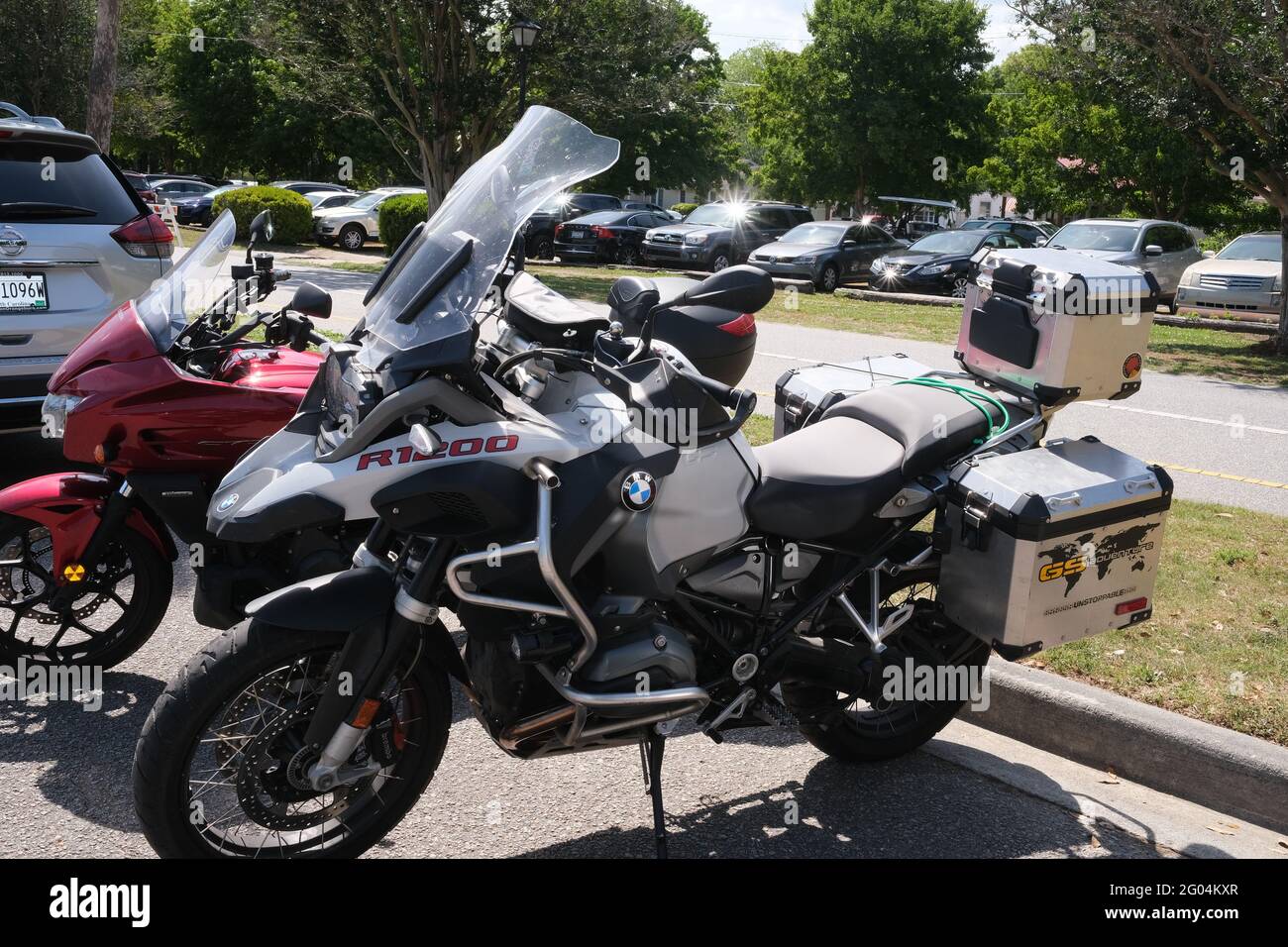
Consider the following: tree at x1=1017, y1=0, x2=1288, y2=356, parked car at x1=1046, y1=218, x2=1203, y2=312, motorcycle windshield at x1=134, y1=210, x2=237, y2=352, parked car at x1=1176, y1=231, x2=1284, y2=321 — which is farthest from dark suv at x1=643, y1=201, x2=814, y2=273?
motorcycle windshield at x1=134, y1=210, x2=237, y2=352

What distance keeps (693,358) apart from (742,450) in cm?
39

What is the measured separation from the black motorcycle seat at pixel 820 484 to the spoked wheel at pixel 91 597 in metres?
2.34

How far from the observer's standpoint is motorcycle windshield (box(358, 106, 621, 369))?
2.98 m

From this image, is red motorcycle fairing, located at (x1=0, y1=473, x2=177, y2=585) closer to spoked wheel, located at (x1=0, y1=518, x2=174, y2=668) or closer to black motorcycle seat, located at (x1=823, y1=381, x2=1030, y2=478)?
spoked wheel, located at (x1=0, y1=518, x2=174, y2=668)

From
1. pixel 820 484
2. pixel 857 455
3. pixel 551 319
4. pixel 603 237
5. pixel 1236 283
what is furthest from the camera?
pixel 603 237

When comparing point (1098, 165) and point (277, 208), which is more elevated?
point (1098, 165)

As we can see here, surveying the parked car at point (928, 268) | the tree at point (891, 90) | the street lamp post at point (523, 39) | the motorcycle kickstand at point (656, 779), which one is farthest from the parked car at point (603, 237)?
the motorcycle kickstand at point (656, 779)

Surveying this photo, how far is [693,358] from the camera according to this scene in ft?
11.6

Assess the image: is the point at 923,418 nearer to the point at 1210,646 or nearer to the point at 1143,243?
the point at 1210,646

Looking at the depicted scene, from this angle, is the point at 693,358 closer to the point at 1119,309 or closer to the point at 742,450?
the point at 742,450

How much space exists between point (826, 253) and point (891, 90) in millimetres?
19476

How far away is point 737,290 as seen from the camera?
2.93 m

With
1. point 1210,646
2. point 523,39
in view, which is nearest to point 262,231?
point 1210,646
